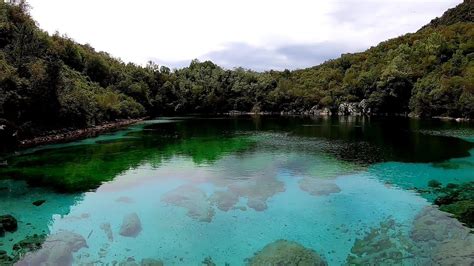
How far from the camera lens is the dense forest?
158ft

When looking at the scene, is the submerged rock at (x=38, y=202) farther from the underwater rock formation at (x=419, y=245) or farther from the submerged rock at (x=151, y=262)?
the underwater rock formation at (x=419, y=245)

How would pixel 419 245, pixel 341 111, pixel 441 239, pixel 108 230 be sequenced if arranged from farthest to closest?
pixel 341 111 → pixel 108 230 → pixel 441 239 → pixel 419 245

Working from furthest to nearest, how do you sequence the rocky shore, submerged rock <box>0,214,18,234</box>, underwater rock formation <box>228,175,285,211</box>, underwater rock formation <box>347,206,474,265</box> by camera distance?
the rocky shore → underwater rock formation <box>228,175,285,211</box> → submerged rock <box>0,214,18,234</box> → underwater rock formation <box>347,206,474,265</box>

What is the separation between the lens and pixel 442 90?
7656 cm

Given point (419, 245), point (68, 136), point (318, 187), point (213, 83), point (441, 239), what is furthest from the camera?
point (213, 83)

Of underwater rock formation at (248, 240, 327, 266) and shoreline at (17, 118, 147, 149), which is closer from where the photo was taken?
underwater rock formation at (248, 240, 327, 266)

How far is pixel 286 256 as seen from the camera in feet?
48.8

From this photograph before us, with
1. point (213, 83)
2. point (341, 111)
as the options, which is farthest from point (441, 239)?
point (213, 83)

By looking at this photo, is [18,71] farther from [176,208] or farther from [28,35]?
[176,208]

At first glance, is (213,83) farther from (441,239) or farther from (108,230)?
(441,239)

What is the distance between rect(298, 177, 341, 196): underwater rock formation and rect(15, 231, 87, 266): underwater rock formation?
13487 millimetres

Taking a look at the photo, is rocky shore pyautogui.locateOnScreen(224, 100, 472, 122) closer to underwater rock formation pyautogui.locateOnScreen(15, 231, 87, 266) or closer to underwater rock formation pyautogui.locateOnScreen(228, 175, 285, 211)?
underwater rock formation pyautogui.locateOnScreen(228, 175, 285, 211)

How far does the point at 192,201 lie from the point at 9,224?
914 cm

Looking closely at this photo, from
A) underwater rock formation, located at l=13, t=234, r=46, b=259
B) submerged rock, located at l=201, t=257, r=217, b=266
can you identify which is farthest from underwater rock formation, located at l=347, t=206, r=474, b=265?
underwater rock formation, located at l=13, t=234, r=46, b=259
